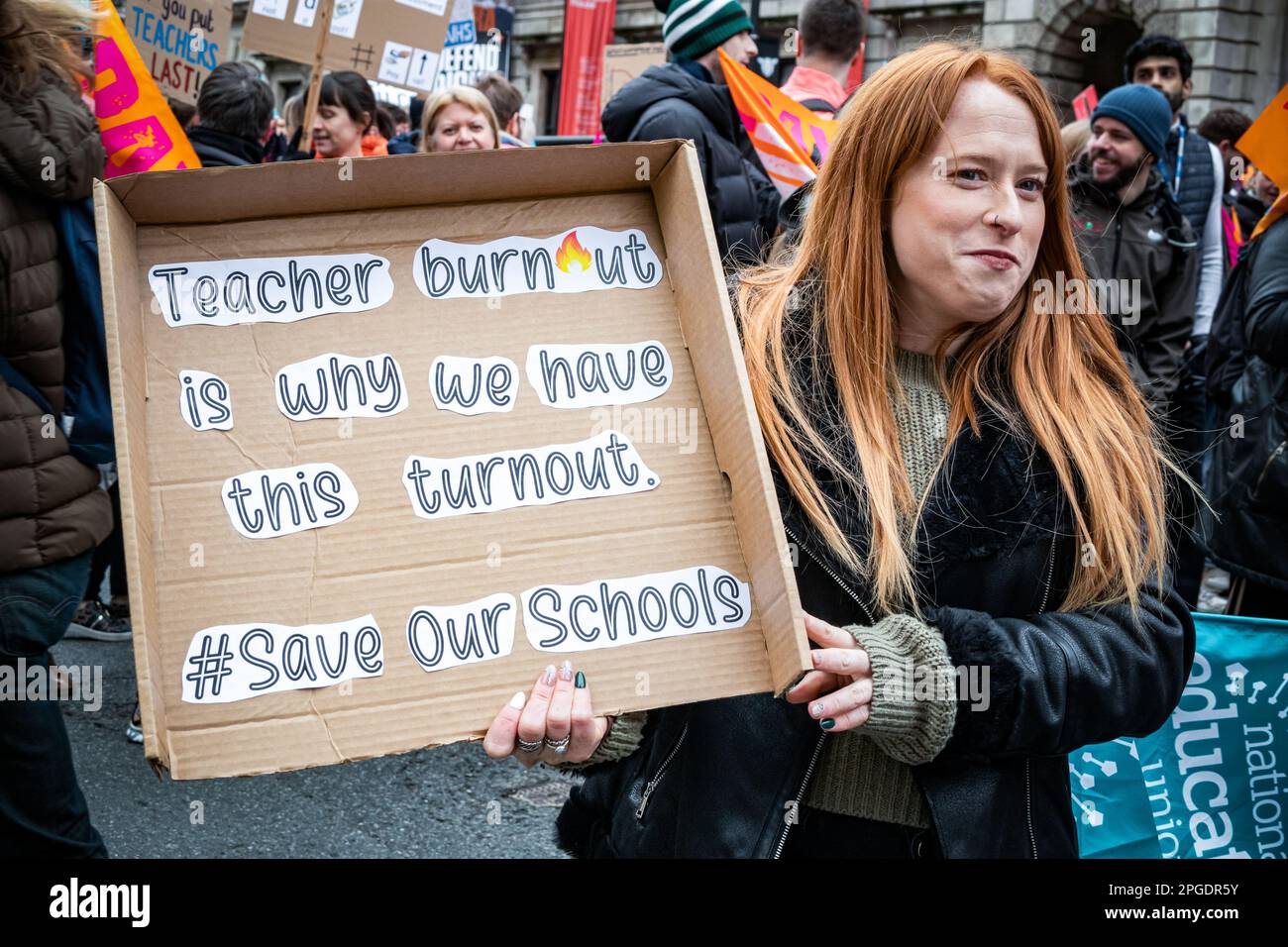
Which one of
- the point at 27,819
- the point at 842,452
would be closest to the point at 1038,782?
the point at 842,452

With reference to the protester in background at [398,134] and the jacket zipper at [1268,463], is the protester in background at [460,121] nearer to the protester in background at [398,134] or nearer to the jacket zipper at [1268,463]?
the protester in background at [398,134]

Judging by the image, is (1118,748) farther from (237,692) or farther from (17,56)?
(17,56)

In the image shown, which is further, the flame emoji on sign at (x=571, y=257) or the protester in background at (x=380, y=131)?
the protester in background at (x=380, y=131)

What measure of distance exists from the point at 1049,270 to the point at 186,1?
533 centimetres

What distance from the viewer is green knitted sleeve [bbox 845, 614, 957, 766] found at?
1516mm

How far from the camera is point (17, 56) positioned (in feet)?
8.18

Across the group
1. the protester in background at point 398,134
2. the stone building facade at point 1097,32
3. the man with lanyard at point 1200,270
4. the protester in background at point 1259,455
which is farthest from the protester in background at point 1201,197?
the stone building facade at point 1097,32

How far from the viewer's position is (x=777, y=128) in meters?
4.67

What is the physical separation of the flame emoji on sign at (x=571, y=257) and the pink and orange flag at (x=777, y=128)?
316 cm

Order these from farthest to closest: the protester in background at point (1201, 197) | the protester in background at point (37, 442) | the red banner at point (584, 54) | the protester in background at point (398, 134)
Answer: the red banner at point (584, 54)
the protester in background at point (398, 134)
the protester in background at point (1201, 197)
the protester in background at point (37, 442)

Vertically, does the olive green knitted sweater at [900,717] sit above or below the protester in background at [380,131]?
below

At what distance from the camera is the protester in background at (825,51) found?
511 centimetres

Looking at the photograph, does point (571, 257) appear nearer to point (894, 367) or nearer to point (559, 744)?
point (894, 367)

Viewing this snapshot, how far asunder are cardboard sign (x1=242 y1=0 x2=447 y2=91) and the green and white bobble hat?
1800 mm
